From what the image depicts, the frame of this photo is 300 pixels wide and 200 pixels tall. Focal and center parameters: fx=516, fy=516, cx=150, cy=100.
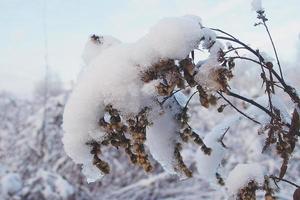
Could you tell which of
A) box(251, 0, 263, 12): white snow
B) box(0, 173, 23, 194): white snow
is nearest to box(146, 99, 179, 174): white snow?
box(251, 0, 263, 12): white snow

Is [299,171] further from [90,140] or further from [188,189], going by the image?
[90,140]

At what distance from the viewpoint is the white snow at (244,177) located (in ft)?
6.30

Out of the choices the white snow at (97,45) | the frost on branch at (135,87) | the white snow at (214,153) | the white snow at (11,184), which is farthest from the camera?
the white snow at (11,184)

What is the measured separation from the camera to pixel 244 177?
6.38 feet

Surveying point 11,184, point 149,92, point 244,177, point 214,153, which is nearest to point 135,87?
point 149,92

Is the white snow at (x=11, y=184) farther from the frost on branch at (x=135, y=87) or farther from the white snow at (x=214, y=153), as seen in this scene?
the frost on branch at (x=135, y=87)

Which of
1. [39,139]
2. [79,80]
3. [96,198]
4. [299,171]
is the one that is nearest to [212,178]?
[79,80]

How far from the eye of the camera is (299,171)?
8.66m

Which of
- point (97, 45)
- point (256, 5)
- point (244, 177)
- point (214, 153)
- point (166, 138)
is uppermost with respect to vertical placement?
point (256, 5)

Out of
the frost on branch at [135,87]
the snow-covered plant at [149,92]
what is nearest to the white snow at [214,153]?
the snow-covered plant at [149,92]

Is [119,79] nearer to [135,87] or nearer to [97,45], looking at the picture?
[135,87]

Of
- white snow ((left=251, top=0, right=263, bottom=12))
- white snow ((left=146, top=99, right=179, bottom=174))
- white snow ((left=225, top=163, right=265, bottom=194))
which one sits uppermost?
white snow ((left=251, top=0, right=263, bottom=12))

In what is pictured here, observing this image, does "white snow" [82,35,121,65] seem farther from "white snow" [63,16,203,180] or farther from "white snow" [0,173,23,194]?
"white snow" [0,173,23,194]

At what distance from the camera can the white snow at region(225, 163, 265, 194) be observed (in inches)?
75.5
